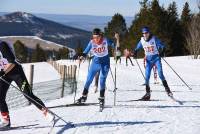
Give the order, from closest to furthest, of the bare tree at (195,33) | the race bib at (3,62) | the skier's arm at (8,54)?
the skier's arm at (8,54) → the race bib at (3,62) → the bare tree at (195,33)

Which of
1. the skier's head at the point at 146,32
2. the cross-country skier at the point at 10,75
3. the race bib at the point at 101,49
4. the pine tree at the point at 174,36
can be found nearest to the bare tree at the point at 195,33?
the pine tree at the point at 174,36

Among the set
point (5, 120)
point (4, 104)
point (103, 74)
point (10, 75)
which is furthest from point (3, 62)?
point (103, 74)

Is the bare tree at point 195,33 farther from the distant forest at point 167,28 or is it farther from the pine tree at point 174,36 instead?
the pine tree at point 174,36

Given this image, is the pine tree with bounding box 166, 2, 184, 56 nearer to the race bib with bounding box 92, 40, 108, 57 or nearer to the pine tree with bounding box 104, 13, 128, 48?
the pine tree with bounding box 104, 13, 128, 48

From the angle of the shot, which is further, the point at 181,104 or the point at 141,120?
the point at 181,104

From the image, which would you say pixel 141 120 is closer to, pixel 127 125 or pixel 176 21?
pixel 127 125

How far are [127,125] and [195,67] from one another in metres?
26.0

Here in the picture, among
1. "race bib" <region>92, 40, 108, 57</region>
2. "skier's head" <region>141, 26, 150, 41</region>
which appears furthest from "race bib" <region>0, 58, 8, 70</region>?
"skier's head" <region>141, 26, 150, 41</region>

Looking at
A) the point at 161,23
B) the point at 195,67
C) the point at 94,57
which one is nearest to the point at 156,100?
the point at 94,57

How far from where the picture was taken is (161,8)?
6656cm

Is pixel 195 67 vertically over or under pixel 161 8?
under

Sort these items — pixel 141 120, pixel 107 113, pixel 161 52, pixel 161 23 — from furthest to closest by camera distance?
1. pixel 161 23
2. pixel 161 52
3. pixel 107 113
4. pixel 141 120

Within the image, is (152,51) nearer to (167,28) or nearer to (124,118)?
(124,118)

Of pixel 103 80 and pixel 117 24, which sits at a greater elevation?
pixel 117 24
